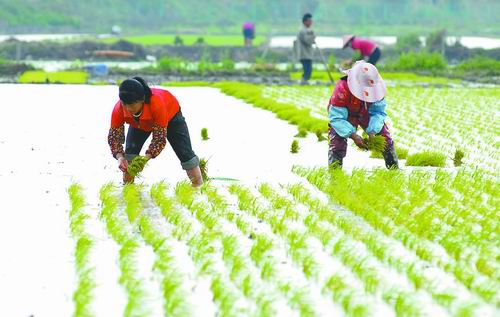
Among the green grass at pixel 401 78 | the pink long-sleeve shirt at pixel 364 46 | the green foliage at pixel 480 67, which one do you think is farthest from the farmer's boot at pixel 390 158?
the green foliage at pixel 480 67

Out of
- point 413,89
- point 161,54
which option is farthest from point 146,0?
point 413,89

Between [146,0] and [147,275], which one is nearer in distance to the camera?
[147,275]

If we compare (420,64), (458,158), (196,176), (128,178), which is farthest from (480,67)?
(128,178)

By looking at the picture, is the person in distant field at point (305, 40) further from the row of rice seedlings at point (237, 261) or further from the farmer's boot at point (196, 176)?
the row of rice seedlings at point (237, 261)

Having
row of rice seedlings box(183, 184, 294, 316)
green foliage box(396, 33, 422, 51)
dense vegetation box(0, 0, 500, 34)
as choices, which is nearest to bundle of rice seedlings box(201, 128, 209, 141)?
row of rice seedlings box(183, 184, 294, 316)

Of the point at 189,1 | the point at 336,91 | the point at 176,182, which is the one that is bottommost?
the point at 189,1

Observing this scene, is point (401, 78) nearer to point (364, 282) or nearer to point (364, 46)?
point (364, 46)

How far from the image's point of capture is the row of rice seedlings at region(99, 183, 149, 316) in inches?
147

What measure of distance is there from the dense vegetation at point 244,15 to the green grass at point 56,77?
2270 cm

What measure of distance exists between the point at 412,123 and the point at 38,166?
516cm

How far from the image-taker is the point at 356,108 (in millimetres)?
6941

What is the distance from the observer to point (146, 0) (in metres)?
51.4

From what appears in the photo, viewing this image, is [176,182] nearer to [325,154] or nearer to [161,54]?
[325,154]

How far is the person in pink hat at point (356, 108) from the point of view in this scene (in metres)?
6.79
